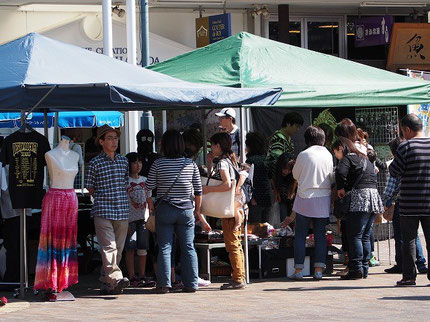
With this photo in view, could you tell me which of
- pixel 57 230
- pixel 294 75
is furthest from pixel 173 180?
pixel 294 75

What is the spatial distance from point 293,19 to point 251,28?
1087 mm

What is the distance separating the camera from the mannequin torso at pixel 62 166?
10.4m

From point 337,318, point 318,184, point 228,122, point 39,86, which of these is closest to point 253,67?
point 228,122

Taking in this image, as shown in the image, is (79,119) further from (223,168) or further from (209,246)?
(223,168)

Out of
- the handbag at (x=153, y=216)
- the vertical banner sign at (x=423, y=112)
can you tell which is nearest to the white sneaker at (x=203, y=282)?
the handbag at (x=153, y=216)

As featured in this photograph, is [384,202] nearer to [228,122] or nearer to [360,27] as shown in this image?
[228,122]

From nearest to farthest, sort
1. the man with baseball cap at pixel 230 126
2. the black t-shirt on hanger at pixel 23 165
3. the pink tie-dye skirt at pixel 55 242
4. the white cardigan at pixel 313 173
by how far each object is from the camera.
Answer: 1. the pink tie-dye skirt at pixel 55 242
2. the black t-shirt on hanger at pixel 23 165
3. the white cardigan at pixel 313 173
4. the man with baseball cap at pixel 230 126

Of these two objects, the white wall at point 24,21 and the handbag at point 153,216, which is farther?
the white wall at point 24,21

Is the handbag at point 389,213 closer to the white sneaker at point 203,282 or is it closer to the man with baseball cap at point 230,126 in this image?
A: the man with baseball cap at point 230,126

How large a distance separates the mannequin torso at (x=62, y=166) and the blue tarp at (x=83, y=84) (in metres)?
0.49

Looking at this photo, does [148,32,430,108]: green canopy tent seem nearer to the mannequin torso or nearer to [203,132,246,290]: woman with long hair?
[203,132,246,290]: woman with long hair

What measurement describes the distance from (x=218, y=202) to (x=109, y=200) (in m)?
1.24

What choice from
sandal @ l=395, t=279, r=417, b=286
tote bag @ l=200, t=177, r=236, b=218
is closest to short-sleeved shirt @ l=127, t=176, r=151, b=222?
tote bag @ l=200, t=177, r=236, b=218

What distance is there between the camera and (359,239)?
463 inches
